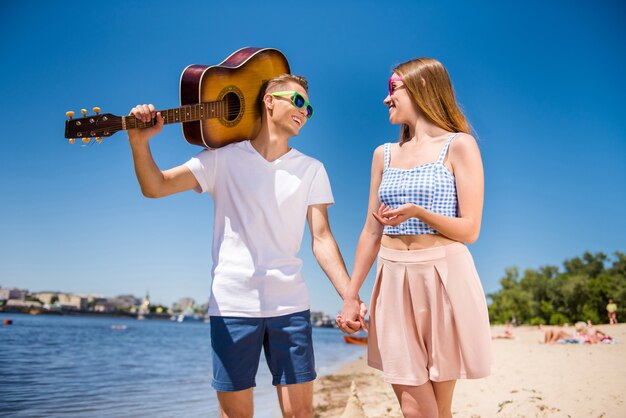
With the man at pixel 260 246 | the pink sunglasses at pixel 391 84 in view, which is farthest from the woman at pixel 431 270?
the man at pixel 260 246

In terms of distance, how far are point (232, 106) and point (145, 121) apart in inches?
24.7

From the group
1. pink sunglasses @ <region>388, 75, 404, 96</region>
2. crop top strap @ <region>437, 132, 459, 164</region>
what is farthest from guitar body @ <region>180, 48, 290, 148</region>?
crop top strap @ <region>437, 132, 459, 164</region>

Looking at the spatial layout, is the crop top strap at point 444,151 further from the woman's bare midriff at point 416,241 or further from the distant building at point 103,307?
the distant building at point 103,307

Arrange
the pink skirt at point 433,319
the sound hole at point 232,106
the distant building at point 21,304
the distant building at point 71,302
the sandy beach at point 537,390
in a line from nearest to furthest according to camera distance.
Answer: the pink skirt at point 433,319, the sound hole at point 232,106, the sandy beach at point 537,390, the distant building at point 21,304, the distant building at point 71,302

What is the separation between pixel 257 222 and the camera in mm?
3191

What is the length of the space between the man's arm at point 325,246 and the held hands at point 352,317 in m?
0.28

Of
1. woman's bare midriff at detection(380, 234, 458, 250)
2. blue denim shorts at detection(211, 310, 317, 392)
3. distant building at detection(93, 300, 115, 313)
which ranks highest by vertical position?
woman's bare midriff at detection(380, 234, 458, 250)

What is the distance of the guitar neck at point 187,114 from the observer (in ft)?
10.2

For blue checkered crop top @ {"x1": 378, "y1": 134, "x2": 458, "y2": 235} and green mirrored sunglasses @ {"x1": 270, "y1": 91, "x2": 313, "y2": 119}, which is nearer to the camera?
blue checkered crop top @ {"x1": 378, "y1": 134, "x2": 458, "y2": 235}

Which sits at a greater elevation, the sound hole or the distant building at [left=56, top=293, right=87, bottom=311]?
the sound hole

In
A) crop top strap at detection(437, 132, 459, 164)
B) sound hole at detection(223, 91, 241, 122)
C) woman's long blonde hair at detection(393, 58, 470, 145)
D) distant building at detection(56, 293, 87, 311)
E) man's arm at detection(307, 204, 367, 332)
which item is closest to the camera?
crop top strap at detection(437, 132, 459, 164)

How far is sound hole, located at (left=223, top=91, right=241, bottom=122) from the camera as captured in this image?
348 cm

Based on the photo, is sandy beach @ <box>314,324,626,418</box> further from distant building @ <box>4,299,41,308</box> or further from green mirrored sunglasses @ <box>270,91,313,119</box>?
distant building @ <box>4,299,41,308</box>

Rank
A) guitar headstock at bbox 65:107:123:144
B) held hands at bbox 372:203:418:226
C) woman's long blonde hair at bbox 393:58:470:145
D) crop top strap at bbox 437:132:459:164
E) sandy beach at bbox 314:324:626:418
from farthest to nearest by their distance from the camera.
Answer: sandy beach at bbox 314:324:626:418 < guitar headstock at bbox 65:107:123:144 < woman's long blonde hair at bbox 393:58:470:145 < crop top strap at bbox 437:132:459:164 < held hands at bbox 372:203:418:226
